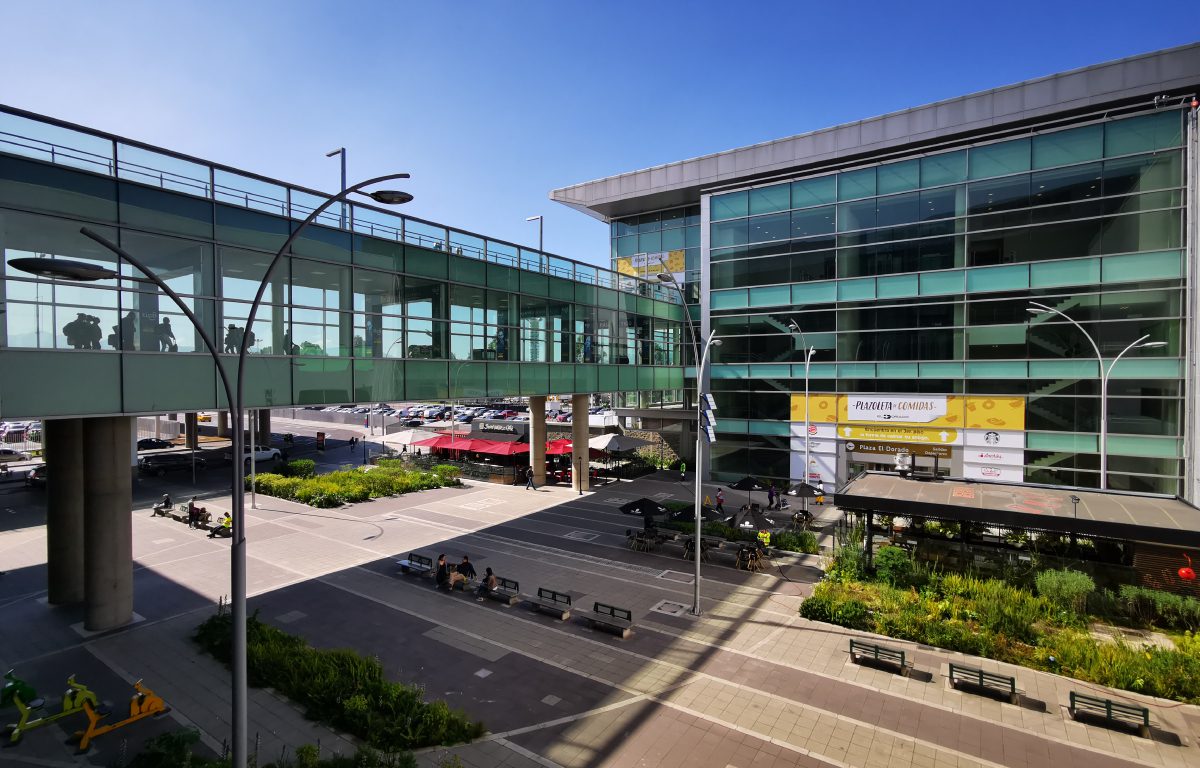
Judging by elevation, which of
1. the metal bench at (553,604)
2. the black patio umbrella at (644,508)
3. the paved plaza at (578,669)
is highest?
the black patio umbrella at (644,508)

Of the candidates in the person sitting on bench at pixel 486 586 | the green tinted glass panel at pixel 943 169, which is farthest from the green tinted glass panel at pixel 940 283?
the person sitting on bench at pixel 486 586

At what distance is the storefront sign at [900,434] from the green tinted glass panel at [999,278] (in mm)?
7165

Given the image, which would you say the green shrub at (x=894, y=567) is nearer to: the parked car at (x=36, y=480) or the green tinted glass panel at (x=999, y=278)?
the green tinted glass panel at (x=999, y=278)

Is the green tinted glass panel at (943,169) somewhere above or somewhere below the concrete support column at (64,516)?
above

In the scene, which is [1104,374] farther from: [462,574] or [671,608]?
[462,574]

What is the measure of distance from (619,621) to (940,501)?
10.7 meters

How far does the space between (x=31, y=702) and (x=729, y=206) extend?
116ft

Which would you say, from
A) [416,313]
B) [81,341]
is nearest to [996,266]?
[416,313]

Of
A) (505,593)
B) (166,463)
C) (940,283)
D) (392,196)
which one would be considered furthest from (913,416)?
(166,463)

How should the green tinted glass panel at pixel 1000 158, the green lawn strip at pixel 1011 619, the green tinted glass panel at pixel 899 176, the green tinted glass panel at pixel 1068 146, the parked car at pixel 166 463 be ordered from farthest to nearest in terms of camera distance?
the parked car at pixel 166 463
the green tinted glass panel at pixel 899 176
the green tinted glass panel at pixel 1000 158
the green tinted glass panel at pixel 1068 146
the green lawn strip at pixel 1011 619

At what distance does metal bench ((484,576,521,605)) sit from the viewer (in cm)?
1722

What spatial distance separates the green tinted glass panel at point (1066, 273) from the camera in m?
26.3

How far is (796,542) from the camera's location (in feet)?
73.0

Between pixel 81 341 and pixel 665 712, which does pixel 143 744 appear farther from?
pixel 665 712
